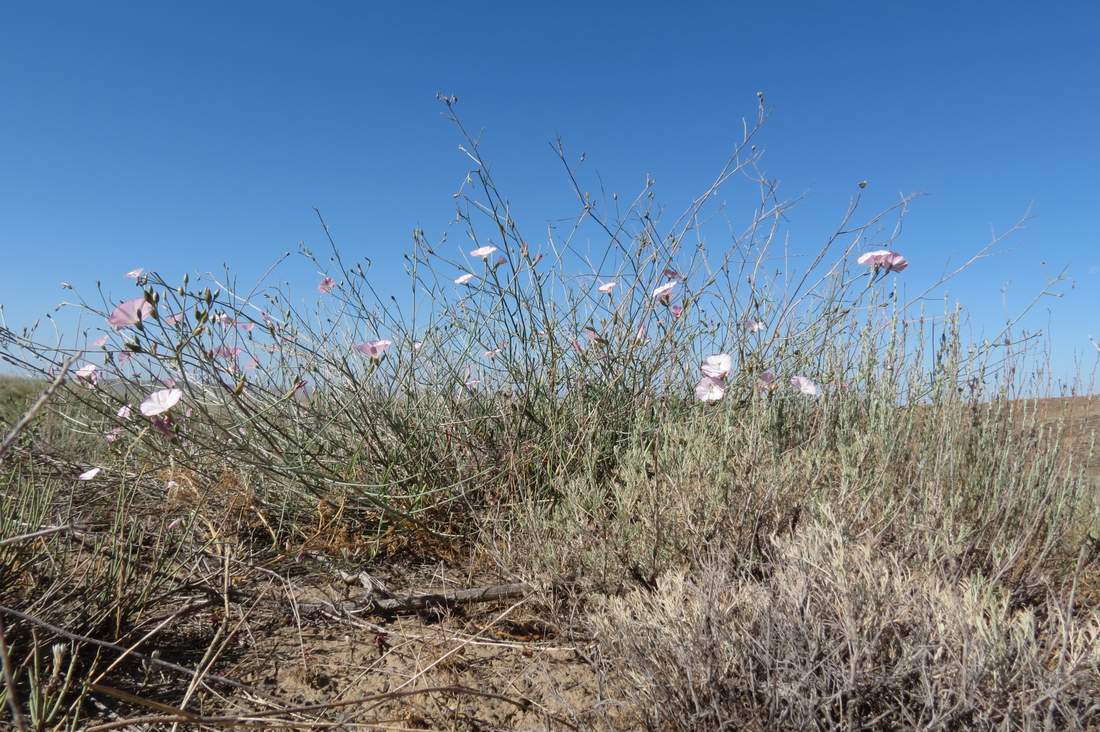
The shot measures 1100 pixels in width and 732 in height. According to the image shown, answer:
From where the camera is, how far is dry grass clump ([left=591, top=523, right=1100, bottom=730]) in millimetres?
1143

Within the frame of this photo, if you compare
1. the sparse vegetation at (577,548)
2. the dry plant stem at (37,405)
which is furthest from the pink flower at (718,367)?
the dry plant stem at (37,405)

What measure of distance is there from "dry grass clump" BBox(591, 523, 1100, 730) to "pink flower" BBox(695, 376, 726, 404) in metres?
1.20

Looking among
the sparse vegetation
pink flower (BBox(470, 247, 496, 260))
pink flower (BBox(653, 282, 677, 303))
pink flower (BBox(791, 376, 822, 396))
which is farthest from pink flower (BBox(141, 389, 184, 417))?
pink flower (BBox(791, 376, 822, 396))

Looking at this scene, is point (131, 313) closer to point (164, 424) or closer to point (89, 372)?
point (164, 424)

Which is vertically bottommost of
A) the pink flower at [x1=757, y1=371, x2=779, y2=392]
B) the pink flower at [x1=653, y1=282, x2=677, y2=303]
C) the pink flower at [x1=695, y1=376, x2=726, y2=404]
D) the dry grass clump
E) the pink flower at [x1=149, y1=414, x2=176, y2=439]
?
the dry grass clump

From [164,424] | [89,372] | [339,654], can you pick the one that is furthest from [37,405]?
[89,372]

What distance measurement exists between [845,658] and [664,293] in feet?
5.88

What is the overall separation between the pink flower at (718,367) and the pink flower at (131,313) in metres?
1.99

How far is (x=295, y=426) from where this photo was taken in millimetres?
2604

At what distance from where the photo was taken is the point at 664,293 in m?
2.82

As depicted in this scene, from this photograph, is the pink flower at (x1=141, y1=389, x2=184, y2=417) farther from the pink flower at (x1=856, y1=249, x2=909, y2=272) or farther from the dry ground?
the pink flower at (x1=856, y1=249, x2=909, y2=272)

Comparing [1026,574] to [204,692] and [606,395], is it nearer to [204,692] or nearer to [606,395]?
[606,395]

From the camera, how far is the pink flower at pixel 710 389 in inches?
104

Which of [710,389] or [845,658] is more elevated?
[710,389]
